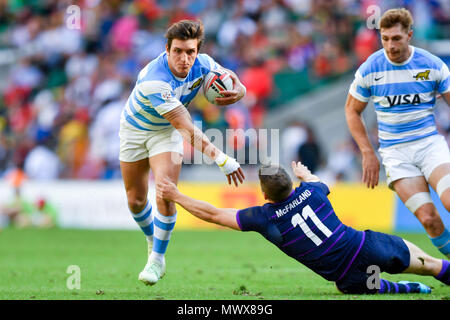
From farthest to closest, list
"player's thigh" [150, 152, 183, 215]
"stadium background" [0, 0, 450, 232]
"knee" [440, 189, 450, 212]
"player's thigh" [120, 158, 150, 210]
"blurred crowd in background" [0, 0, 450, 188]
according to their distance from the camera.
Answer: "blurred crowd in background" [0, 0, 450, 188]
"stadium background" [0, 0, 450, 232]
"player's thigh" [120, 158, 150, 210]
"player's thigh" [150, 152, 183, 215]
"knee" [440, 189, 450, 212]

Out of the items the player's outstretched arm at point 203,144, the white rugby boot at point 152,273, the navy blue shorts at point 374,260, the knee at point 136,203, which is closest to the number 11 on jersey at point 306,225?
the navy blue shorts at point 374,260

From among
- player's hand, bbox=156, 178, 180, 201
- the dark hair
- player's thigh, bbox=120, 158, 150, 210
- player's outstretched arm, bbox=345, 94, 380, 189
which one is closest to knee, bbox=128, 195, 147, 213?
player's thigh, bbox=120, 158, 150, 210

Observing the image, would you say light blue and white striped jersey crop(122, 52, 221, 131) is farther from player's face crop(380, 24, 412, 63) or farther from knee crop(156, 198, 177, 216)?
player's face crop(380, 24, 412, 63)

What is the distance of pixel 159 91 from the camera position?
296 inches

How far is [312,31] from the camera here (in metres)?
18.7

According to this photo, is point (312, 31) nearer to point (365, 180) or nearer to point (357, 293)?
point (365, 180)

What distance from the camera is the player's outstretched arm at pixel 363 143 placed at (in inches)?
307

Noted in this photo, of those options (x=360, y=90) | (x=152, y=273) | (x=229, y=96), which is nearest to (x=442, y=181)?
(x=360, y=90)

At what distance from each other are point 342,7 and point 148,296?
12.9 meters

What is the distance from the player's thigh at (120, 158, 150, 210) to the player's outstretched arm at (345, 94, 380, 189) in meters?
2.36

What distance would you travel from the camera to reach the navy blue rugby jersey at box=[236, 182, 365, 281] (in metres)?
6.77

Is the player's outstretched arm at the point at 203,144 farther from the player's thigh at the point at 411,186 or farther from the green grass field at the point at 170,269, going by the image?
the player's thigh at the point at 411,186

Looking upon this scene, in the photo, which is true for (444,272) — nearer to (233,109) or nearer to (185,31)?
(185,31)
